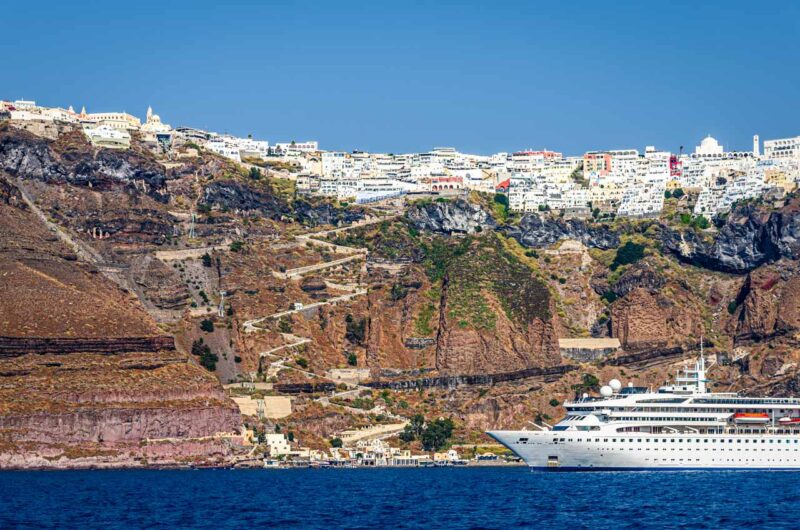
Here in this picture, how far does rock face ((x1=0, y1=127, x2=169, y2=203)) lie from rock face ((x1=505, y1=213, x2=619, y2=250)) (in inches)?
1459

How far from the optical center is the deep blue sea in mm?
88688

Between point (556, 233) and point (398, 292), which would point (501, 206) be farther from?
point (398, 292)

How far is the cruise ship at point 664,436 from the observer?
120875 millimetres

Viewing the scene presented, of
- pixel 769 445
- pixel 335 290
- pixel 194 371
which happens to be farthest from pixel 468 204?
→ pixel 769 445

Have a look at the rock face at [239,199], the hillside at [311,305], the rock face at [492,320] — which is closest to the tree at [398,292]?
the hillside at [311,305]

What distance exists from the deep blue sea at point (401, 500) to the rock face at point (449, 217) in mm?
57169

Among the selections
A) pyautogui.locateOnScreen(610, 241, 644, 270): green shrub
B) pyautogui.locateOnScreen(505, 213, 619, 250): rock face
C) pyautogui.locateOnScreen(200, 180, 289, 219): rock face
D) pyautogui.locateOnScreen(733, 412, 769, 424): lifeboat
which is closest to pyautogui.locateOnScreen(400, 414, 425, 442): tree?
pyautogui.locateOnScreen(733, 412, 769, 424): lifeboat

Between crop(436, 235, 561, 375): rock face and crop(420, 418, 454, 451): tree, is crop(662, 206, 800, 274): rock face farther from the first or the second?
crop(420, 418, 454, 451): tree

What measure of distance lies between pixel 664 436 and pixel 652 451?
4.56 ft

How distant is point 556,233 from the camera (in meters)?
184

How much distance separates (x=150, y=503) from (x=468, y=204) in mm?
91195

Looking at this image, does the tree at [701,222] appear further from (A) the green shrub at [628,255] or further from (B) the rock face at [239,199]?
(B) the rock face at [239,199]

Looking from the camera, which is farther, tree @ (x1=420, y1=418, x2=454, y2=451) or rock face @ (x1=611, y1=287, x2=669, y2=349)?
rock face @ (x1=611, y1=287, x2=669, y2=349)

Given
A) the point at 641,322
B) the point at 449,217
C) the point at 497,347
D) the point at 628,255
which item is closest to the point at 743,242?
the point at 628,255
